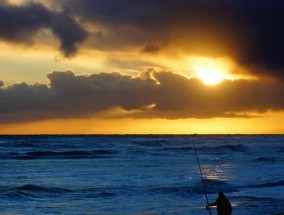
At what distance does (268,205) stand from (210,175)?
14.4 m

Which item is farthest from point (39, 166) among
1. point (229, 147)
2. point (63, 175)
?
point (229, 147)

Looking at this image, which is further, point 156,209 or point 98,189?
point 98,189

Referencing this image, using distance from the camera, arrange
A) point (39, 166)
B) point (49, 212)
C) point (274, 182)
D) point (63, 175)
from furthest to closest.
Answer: point (39, 166), point (63, 175), point (274, 182), point (49, 212)

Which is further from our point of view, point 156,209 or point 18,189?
point 18,189

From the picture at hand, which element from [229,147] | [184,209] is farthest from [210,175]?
[229,147]

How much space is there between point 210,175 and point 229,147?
1740 inches

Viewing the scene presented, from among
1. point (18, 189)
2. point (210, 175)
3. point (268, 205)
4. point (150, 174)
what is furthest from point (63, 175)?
point (268, 205)

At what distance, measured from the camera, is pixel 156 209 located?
19.2 m

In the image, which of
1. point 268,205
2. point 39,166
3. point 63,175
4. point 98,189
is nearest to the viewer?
point 268,205

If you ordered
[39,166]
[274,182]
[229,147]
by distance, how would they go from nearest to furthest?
[274,182] → [39,166] → [229,147]

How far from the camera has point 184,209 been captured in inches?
760

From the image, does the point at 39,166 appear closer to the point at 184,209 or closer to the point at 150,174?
the point at 150,174

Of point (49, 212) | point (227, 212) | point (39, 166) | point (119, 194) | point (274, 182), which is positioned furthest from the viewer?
point (39, 166)

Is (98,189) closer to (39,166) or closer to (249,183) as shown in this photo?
(249,183)
